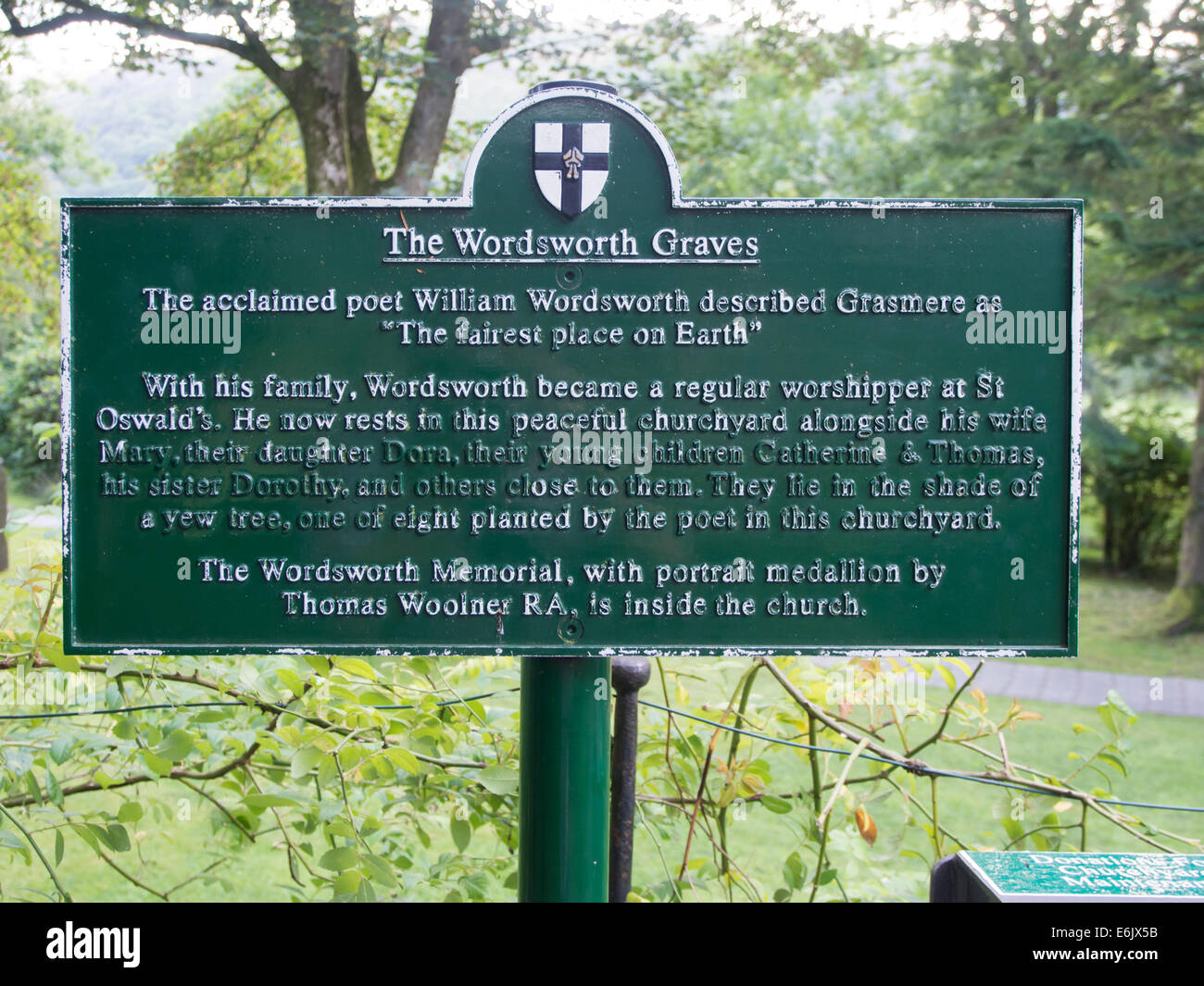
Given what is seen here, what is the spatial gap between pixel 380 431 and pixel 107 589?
72 centimetres

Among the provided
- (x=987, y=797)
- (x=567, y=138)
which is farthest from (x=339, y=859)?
(x=987, y=797)

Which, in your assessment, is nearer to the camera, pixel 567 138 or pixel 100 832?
pixel 567 138

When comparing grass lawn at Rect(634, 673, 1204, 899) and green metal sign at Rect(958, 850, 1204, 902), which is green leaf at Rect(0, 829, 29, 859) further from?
green metal sign at Rect(958, 850, 1204, 902)

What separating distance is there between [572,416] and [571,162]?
59 centimetres

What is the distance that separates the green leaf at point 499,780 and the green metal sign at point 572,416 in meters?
0.50

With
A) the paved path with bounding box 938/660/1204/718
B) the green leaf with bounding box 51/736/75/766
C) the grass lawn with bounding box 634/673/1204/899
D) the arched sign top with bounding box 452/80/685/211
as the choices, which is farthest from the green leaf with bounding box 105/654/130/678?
the paved path with bounding box 938/660/1204/718

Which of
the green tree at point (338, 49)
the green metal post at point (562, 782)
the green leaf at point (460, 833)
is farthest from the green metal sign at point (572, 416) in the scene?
the green tree at point (338, 49)

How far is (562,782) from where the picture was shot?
249 cm

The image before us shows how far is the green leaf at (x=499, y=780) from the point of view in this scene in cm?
270

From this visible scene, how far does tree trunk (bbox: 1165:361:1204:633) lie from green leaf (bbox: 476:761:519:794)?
974 centimetres

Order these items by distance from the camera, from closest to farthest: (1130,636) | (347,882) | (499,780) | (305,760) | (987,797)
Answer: (347,882), (305,760), (499,780), (987,797), (1130,636)

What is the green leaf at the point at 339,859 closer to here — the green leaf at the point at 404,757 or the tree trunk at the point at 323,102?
the green leaf at the point at 404,757

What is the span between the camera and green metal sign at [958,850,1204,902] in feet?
6.84

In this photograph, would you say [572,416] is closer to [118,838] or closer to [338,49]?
[118,838]
